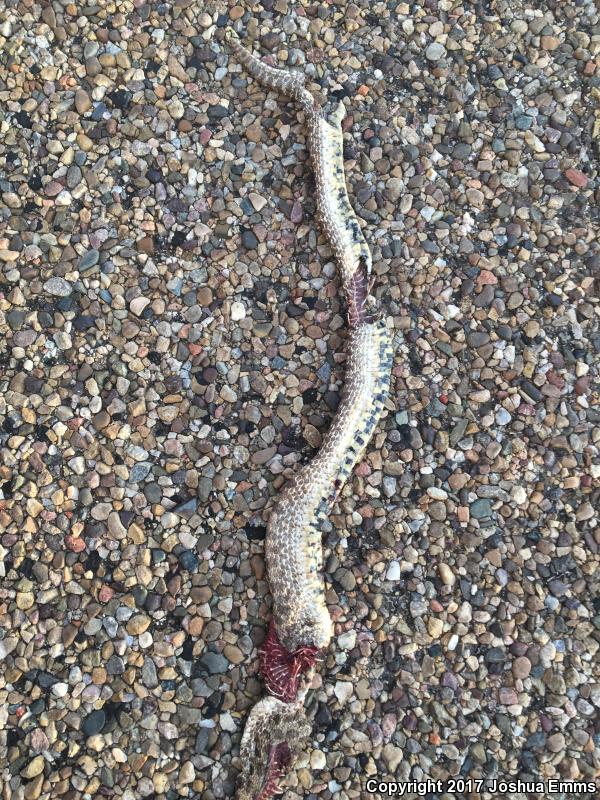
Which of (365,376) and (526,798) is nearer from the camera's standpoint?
(526,798)

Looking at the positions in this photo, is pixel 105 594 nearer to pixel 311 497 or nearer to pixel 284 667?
pixel 284 667

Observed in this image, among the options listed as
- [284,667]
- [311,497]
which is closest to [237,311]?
[311,497]

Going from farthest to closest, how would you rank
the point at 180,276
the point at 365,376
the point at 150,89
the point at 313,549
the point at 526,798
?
the point at 150,89, the point at 180,276, the point at 365,376, the point at 313,549, the point at 526,798

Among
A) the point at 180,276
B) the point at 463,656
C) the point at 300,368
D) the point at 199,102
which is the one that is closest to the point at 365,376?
the point at 300,368

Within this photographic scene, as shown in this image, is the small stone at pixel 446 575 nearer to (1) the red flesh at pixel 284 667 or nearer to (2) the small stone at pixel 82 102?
(1) the red flesh at pixel 284 667

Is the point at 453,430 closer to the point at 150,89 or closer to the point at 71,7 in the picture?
the point at 150,89

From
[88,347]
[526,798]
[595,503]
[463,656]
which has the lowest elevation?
[526,798]

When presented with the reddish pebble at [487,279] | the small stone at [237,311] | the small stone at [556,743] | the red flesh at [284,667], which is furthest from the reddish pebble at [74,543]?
the reddish pebble at [487,279]
